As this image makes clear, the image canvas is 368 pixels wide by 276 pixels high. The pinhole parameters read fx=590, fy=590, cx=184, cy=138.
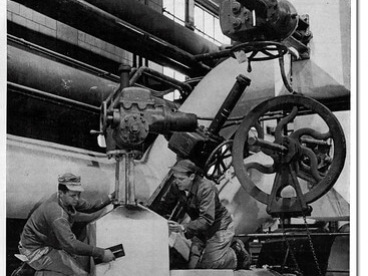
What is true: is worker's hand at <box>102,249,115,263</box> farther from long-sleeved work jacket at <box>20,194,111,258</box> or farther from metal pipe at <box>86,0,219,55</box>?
metal pipe at <box>86,0,219,55</box>

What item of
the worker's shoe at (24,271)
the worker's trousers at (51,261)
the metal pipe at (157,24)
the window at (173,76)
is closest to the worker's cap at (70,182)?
the worker's trousers at (51,261)

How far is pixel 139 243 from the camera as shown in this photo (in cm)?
307

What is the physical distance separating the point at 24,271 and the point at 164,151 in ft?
5.24

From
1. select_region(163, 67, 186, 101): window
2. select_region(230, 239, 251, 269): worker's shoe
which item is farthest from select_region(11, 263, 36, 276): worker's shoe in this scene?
select_region(163, 67, 186, 101): window

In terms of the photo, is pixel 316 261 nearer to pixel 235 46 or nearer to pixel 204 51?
pixel 235 46

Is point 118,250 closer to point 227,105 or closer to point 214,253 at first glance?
point 214,253

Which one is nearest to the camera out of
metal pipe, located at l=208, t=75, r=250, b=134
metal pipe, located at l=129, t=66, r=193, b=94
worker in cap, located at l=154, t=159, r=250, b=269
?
worker in cap, located at l=154, t=159, r=250, b=269

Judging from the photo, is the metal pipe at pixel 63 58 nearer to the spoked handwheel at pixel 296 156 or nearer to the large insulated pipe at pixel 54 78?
the large insulated pipe at pixel 54 78

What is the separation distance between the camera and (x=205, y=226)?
135 inches

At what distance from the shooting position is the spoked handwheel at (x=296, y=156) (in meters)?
3.22

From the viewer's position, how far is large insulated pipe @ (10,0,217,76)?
3.71 m

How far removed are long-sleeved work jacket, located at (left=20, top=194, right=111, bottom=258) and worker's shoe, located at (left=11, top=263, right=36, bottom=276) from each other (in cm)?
9
